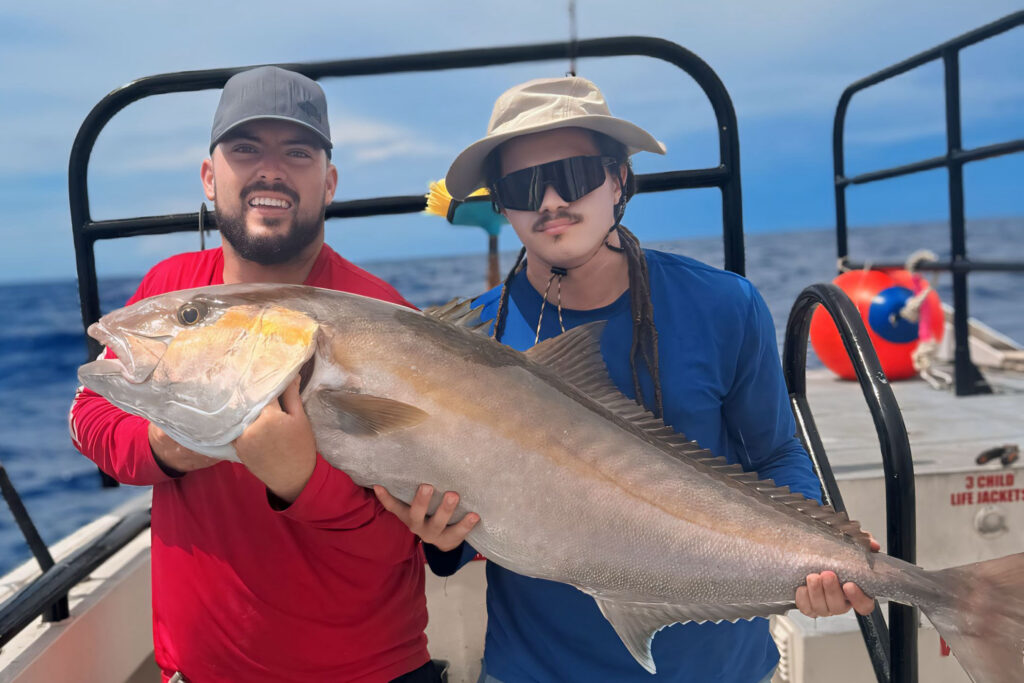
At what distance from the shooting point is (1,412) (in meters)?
18.9

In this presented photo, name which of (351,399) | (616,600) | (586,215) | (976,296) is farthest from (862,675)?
(976,296)

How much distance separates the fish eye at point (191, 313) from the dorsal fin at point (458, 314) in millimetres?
485

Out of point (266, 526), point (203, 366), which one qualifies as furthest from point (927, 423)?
point (203, 366)

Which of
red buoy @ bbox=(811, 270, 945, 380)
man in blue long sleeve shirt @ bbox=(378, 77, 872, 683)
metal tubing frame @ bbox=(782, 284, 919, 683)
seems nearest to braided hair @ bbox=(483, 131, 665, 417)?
man in blue long sleeve shirt @ bbox=(378, 77, 872, 683)

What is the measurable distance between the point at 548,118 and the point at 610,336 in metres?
0.56

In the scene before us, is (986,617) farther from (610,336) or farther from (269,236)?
(269,236)

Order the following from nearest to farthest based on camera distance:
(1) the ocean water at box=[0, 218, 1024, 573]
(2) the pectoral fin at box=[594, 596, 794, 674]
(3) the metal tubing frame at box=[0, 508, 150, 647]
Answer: (2) the pectoral fin at box=[594, 596, 794, 674] < (3) the metal tubing frame at box=[0, 508, 150, 647] < (1) the ocean water at box=[0, 218, 1024, 573]

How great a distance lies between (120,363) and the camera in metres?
1.61

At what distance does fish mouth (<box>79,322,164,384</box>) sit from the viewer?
1.59m

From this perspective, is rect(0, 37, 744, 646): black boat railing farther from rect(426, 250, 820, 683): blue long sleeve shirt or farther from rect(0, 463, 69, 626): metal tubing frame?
rect(426, 250, 820, 683): blue long sleeve shirt

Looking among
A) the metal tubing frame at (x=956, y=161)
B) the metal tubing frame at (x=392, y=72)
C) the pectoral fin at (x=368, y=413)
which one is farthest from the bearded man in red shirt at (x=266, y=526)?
the metal tubing frame at (x=956, y=161)

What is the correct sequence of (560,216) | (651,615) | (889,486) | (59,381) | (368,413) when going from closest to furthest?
(368,413)
(651,615)
(560,216)
(889,486)
(59,381)

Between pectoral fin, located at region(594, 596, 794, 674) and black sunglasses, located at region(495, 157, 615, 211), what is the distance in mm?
956

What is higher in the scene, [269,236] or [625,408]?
[269,236]
